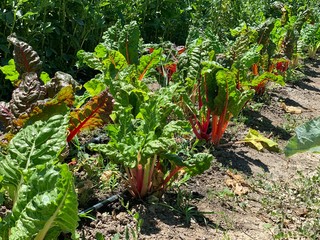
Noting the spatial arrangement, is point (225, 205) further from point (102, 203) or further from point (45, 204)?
point (45, 204)

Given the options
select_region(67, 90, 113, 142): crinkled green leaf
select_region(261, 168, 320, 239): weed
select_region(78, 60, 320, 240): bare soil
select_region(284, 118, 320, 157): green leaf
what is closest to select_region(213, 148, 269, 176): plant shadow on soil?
select_region(78, 60, 320, 240): bare soil

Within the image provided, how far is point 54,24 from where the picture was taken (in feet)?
16.9

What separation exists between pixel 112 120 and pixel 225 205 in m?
0.90

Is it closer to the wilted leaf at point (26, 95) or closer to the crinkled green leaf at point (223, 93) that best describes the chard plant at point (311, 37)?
the crinkled green leaf at point (223, 93)

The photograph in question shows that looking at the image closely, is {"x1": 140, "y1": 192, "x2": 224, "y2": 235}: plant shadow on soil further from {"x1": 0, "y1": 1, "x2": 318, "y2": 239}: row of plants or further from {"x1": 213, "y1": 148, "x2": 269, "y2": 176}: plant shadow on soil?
{"x1": 213, "y1": 148, "x2": 269, "y2": 176}: plant shadow on soil

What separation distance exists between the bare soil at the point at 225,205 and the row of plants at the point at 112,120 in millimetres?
155

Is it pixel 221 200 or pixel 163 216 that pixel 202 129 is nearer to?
pixel 221 200

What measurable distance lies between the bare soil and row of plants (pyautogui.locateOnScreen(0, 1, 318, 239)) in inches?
6.1

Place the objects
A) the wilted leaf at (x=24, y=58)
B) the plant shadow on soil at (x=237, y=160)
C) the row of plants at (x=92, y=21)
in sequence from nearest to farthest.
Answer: the wilted leaf at (x=24, y=58)
the plant shadow on soil at (x=237, y=160)
the row of plants at (x=92, y=21)

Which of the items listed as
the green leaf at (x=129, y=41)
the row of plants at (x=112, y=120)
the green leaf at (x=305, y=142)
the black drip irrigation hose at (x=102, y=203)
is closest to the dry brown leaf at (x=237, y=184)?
the row of plants at (x=112, y=120)

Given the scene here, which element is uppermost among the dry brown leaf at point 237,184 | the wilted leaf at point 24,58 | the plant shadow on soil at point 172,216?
the wilted leaf at point 24,58

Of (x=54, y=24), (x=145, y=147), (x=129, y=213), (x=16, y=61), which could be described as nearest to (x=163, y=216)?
(x=129, y=213)

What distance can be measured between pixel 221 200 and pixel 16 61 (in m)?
1.59

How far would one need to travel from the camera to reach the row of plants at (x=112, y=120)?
207 cm
